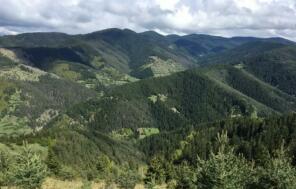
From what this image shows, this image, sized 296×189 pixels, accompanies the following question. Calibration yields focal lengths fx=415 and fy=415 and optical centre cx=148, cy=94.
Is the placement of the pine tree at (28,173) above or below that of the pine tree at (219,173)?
below

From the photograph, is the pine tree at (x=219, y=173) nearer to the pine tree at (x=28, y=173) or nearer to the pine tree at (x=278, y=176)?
the pine tree at (x=278, y=176)

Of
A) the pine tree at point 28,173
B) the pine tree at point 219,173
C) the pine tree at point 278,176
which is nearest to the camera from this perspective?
the pine tree at point 219,173

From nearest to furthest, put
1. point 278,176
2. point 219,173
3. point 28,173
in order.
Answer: point 219,173 < point 278,176 < point 28,173

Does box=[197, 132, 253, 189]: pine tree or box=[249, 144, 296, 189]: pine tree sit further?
box=[249, 144, 296, 189]: pine tree

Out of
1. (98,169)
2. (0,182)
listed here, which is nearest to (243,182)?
(0,182)

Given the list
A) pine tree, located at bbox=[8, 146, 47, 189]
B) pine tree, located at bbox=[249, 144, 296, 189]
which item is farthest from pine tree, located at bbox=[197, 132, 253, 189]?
pine tree, located at bbox=[8, 146, 47, 189]

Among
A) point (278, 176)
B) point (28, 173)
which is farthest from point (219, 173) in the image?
point (28, 173)

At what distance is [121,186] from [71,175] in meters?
32.7

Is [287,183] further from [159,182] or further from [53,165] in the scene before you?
[159,182]

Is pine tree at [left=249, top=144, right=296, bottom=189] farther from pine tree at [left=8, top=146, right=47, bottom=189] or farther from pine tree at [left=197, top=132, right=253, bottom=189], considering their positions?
pine tree at [left=8, top=146, right=47, bottom=189]

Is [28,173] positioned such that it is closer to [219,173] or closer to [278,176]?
[219,173]

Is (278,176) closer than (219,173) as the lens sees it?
No

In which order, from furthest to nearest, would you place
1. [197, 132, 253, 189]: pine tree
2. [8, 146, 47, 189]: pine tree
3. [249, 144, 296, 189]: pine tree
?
[8, 146, 47, 189]: pine tree → [249, 144, 296, 189]: pine tree → [197, 132, 253, 189]: pine tree

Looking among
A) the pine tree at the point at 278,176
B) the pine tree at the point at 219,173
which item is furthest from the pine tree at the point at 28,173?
the pine tree at the point at 278,176
